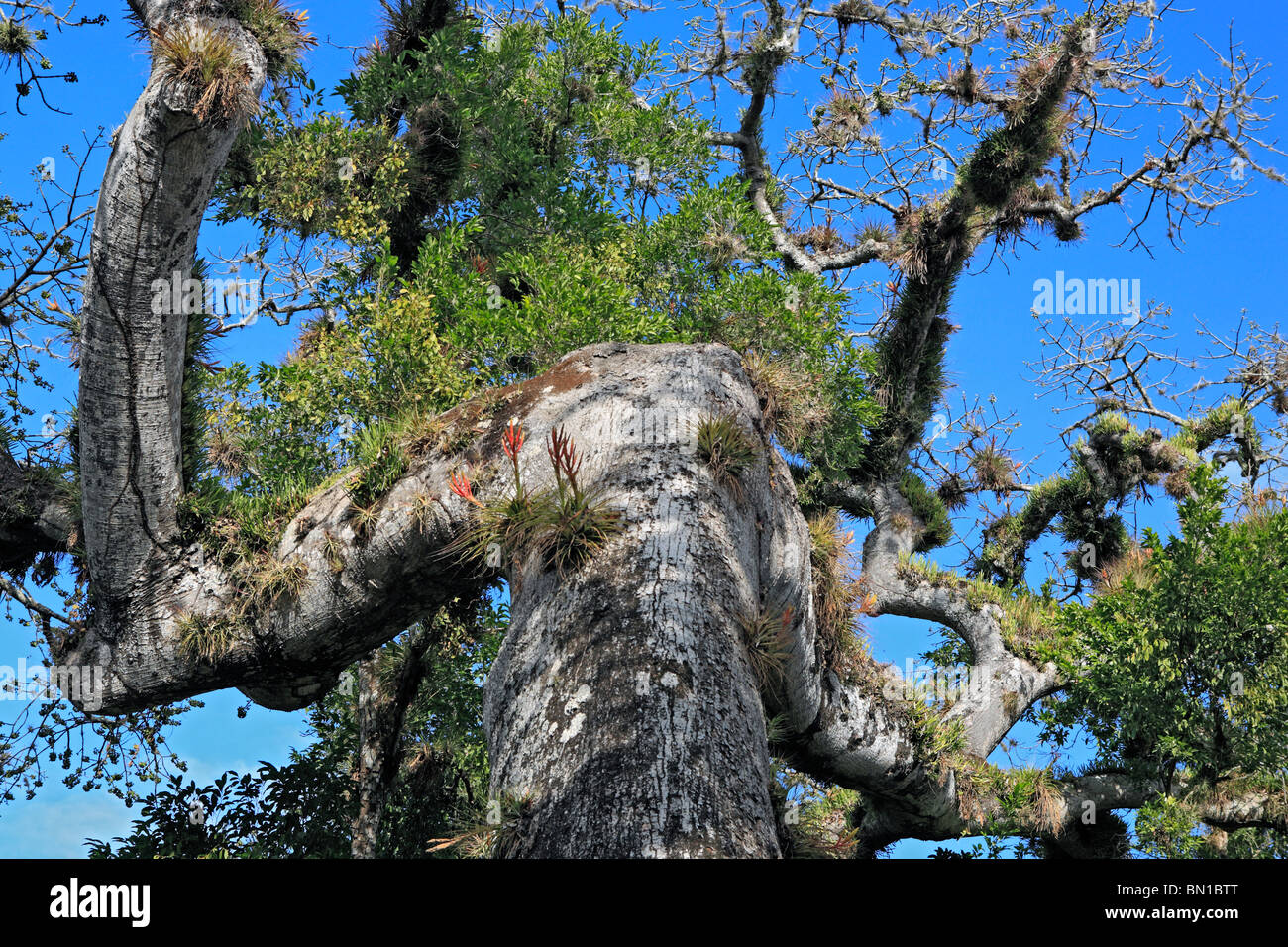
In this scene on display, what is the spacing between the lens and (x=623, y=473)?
18.3ft

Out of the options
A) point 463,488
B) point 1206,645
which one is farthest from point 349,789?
point 1206,645

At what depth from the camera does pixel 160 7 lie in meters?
6.52

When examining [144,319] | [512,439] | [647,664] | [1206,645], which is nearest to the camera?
[647,664]

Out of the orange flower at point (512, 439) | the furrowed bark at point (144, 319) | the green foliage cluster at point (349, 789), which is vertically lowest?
the green foliage cluster at point (349, 789)

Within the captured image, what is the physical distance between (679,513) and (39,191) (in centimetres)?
921

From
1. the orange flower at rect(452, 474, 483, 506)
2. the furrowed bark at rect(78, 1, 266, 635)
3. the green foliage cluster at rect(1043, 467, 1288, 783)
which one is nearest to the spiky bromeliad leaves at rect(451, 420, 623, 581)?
the orange flower at rect(452, 474, 483, 506)

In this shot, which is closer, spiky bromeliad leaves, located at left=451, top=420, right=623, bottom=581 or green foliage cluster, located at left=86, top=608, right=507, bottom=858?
spiky bromeliad leaves, located at left=451, top=420, right=623, bottom=581

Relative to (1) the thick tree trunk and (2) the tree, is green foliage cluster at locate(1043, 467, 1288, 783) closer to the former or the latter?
(2) the tree

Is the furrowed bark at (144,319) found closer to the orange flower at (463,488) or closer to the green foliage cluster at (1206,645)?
the orange flower at (463,488)

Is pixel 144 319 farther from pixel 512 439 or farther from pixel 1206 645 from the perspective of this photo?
pixel 1206 645

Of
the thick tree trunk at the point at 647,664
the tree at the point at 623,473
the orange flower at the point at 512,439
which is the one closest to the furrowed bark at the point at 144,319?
the tree at the point at 623,473

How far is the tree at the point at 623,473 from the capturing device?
202 inches

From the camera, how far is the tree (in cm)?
514
